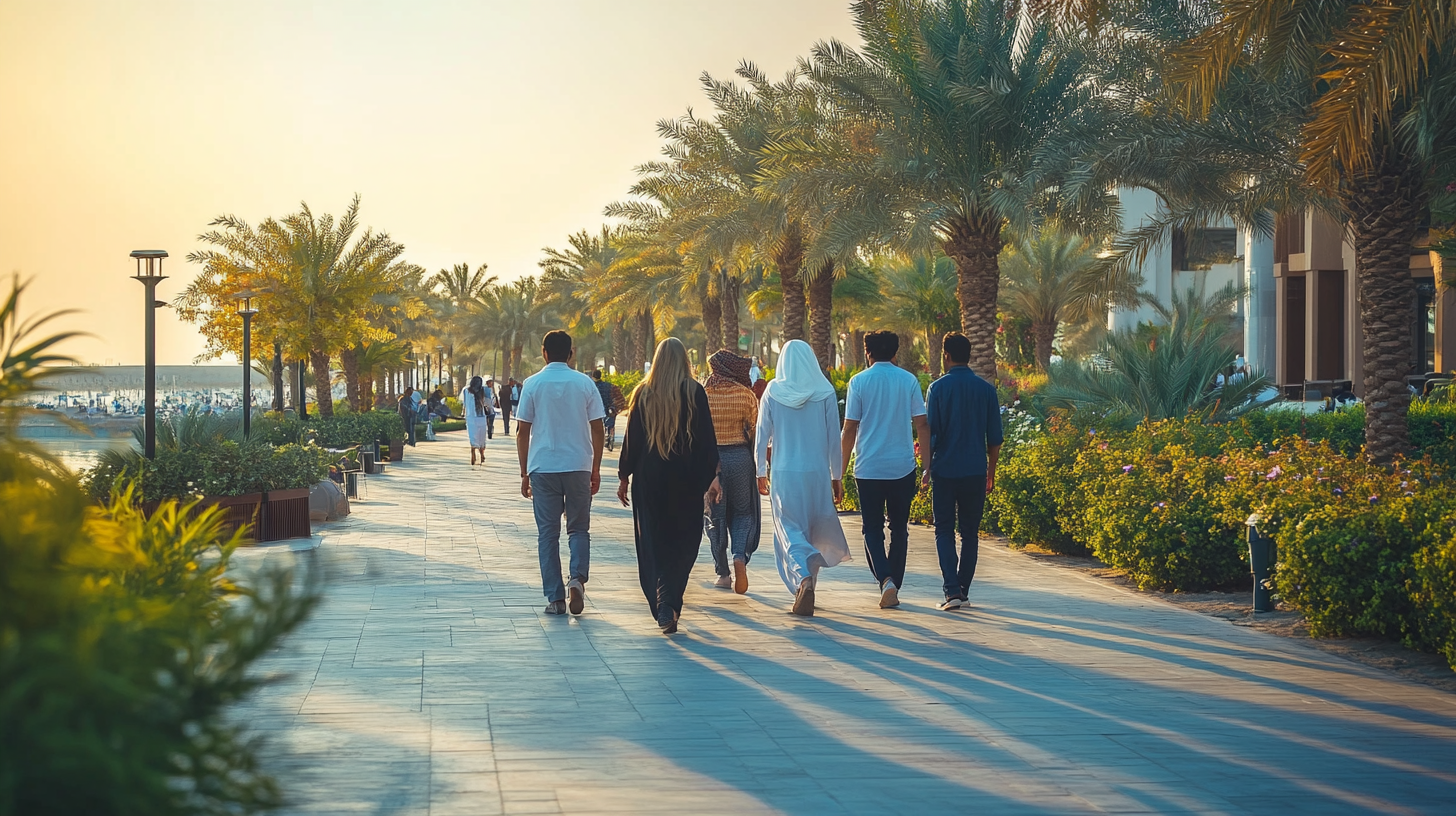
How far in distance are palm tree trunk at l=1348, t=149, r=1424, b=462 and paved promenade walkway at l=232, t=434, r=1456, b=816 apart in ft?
14.7

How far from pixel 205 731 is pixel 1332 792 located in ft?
12.9

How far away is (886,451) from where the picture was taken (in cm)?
884

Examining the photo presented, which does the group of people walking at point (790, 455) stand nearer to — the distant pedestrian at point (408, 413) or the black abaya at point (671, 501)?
the black abaya at point (671, 501)

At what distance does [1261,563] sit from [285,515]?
29.3 feet

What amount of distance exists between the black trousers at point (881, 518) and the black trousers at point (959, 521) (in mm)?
201

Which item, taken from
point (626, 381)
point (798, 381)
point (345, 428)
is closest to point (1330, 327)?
point (345, 428)

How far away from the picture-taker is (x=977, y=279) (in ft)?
65.2

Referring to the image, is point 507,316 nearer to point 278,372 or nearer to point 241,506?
point 278,372

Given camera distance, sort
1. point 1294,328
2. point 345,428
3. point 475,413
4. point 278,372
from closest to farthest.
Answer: point 475,413 < point 345,428 < point 278,372 < point 1294,328

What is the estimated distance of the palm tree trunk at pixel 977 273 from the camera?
64.5ft

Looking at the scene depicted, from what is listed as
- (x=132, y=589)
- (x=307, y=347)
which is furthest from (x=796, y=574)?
(x=307, y=347)

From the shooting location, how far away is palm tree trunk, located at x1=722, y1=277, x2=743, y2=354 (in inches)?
1428

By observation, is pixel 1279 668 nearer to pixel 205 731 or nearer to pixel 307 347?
pixel 205 731

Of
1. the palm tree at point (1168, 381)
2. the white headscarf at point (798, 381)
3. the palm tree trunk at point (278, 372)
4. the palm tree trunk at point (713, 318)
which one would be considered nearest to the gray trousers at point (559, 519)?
the white headscarf at point (798, 381)
